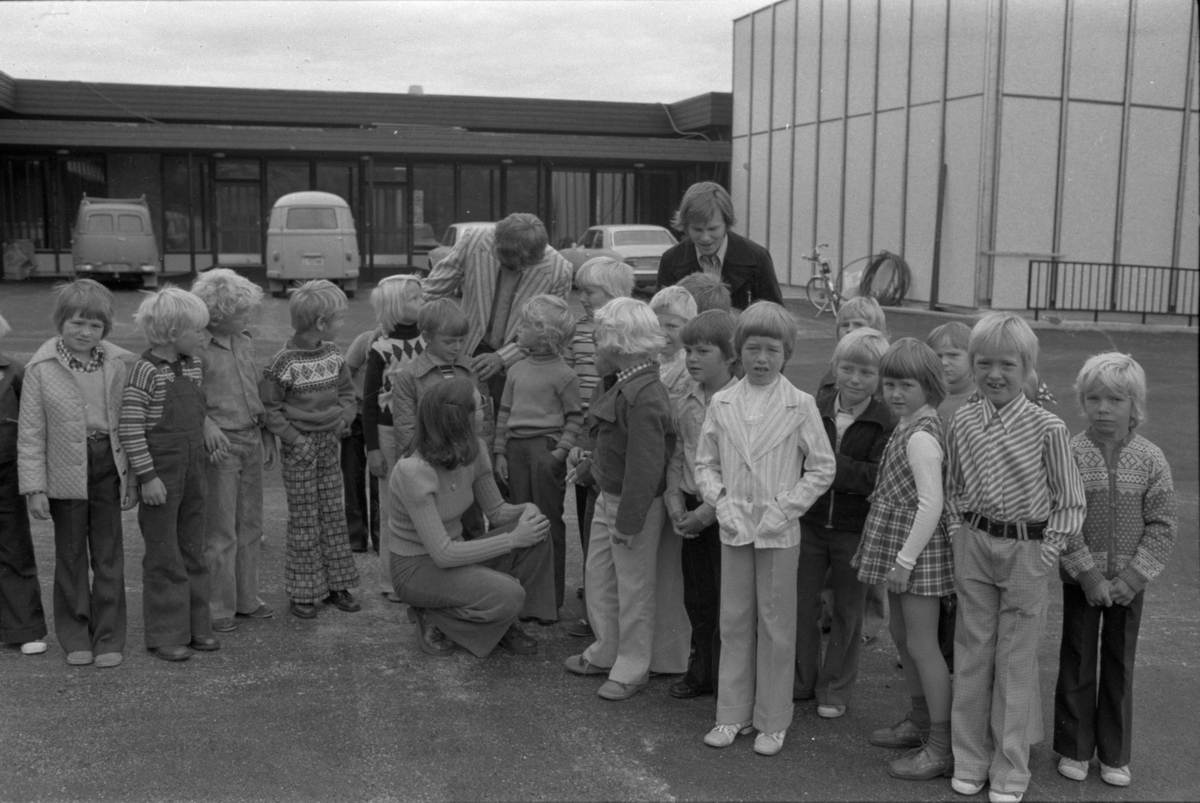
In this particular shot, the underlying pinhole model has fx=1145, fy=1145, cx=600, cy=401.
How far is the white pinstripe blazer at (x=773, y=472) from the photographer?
148 inches

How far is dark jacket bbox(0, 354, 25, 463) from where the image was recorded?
4379 millimetres

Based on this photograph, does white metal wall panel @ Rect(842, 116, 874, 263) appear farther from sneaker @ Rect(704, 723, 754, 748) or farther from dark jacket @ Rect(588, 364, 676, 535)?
sneaker @ Rect(704, 723, 754, 748)

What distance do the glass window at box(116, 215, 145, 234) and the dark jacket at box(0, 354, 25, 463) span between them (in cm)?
2084

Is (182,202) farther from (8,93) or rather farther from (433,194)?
(433,194)

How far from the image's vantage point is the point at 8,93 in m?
28.2

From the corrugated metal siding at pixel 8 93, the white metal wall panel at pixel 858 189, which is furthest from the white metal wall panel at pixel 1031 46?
the corrugated metal siding at pixel 8 93

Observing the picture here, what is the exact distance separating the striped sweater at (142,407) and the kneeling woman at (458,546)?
0.93m

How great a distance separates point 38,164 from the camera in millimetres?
27516

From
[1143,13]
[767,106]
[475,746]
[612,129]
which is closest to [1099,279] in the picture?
[1143,13]

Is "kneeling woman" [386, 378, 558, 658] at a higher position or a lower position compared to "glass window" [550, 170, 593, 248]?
lower

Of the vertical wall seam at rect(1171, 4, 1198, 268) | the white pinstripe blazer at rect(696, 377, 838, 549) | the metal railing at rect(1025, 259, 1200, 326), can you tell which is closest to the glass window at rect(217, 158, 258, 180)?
the metal railing at rect(1025, 259, 1200, 326)

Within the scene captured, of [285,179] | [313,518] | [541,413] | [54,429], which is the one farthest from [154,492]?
[285,179]

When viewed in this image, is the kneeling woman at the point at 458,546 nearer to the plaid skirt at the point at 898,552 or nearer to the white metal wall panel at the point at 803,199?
the plaid skirt at the point at 898,552

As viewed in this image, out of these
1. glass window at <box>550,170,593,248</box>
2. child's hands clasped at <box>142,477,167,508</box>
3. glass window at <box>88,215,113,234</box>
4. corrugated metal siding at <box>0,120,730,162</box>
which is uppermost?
corrugated metal siding at <box>0,120,730,162</box>
